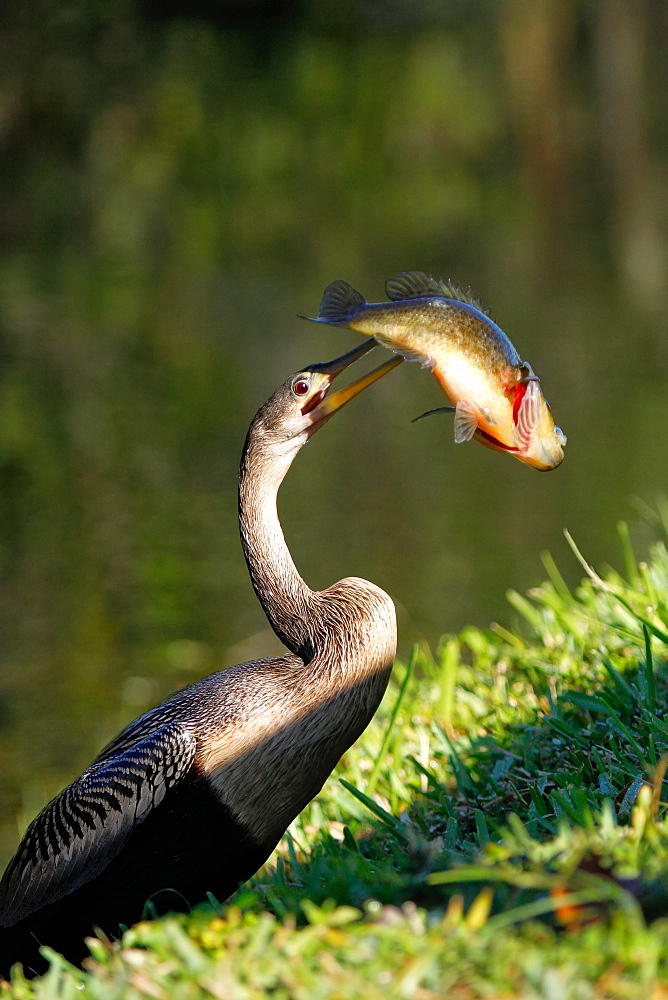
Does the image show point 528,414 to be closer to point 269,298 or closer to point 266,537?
point 266,537

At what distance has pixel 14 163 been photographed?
20.6 m

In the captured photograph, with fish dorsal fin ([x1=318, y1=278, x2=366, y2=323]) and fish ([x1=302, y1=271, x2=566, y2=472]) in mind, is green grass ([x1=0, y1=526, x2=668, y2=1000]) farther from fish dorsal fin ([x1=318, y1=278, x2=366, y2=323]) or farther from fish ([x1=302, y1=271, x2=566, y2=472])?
fish dorsal fin ([x1=318, y1=278, x2=366, y2=323])

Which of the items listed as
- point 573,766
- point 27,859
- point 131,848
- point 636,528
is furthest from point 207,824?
point 636,528

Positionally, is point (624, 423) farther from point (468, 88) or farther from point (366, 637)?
point (468, 88)

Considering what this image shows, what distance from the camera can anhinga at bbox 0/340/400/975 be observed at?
319 centimetres

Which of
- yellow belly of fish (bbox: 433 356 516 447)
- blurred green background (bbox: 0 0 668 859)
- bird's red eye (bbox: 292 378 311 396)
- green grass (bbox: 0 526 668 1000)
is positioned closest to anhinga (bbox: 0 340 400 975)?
bird's red eye (bbox: 292 378 311 396)

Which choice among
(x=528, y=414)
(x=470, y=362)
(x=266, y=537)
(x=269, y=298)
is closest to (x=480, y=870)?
(x=528, y=414)

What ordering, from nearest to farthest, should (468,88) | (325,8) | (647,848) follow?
(647,848), (468,88), (325,8)

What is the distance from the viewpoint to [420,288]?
Answer: 127 inches

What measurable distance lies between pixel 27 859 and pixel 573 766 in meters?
1.52

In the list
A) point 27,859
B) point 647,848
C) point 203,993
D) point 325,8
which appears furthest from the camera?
point 325,8

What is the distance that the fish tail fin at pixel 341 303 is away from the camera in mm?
3176

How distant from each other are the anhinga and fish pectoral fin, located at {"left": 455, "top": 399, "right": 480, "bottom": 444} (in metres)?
0.41

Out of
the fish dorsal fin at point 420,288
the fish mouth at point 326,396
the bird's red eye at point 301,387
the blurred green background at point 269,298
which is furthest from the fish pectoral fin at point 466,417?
the blurred green background at point 269,298
